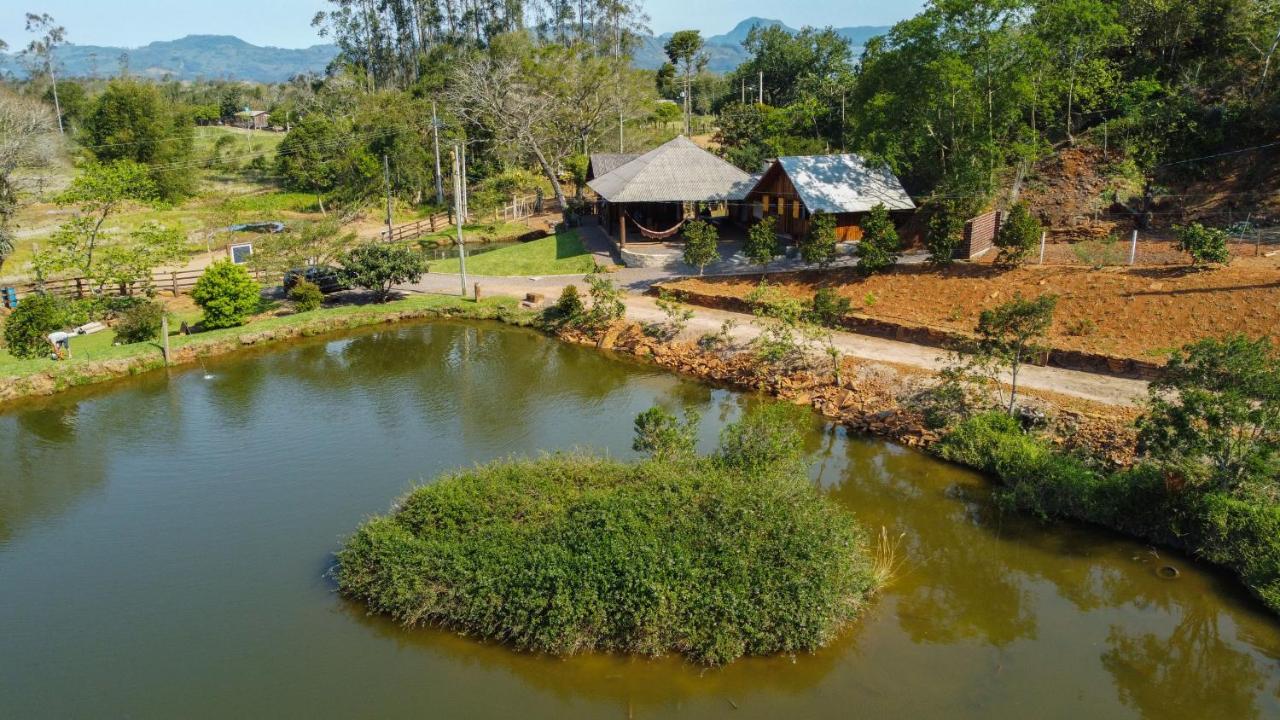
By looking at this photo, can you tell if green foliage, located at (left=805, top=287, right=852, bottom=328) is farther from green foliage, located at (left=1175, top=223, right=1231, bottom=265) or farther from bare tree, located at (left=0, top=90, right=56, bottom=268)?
bare tree, located at (left=0, top=90, right=56, bottom=268)

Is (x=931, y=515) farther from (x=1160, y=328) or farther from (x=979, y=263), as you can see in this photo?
(x=979, y=263)

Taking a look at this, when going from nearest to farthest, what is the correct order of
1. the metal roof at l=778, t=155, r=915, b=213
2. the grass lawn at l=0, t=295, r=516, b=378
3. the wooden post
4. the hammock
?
the grass lawn at l=0, t=295, r=516, b=378 < the wooden post < the metal roof at l=778, t=155, r=915, b=213 < the hammock

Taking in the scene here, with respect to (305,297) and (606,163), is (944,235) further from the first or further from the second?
(305,297)

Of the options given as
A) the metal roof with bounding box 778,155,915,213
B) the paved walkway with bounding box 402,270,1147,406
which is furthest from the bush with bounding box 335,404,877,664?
the metal roof with bounding box 778,155,915,213

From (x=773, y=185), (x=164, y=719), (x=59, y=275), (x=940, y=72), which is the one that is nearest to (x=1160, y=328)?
(x=940, y=72)

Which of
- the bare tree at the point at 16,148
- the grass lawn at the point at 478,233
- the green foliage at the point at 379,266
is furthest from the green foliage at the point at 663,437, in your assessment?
the bare tree at the point at 16,148
